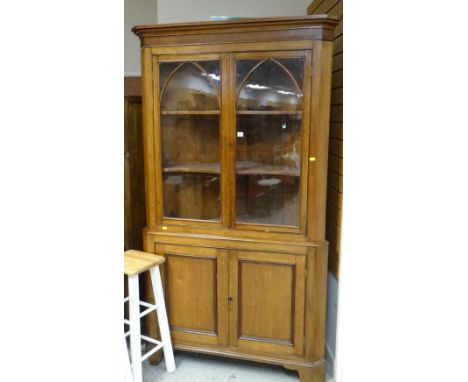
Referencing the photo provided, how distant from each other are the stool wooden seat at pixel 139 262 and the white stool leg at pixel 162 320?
0.05 m

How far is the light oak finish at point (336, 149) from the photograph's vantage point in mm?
2117

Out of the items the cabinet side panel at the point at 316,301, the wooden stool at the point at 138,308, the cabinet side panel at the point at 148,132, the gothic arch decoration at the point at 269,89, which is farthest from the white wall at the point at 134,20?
the cabinet side panel at the point at 316,301

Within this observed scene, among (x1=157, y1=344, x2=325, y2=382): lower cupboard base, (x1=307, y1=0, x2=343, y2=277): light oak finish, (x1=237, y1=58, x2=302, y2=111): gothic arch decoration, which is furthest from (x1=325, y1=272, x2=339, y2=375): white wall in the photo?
(x1=237, y1=58, x2=302, y2=111): gothic arch decoration

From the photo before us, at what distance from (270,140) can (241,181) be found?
0.27 metres

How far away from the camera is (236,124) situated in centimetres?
204

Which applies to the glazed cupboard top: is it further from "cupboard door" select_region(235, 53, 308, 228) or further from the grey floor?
the grey floor

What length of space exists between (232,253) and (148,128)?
813mm

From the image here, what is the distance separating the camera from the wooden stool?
1.94 meters

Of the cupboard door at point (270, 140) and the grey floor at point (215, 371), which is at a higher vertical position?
the cupboard door at point (270, 140)

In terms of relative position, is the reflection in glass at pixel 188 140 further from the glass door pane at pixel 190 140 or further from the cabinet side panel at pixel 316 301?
the cabinet side panel at pixel 316 301
